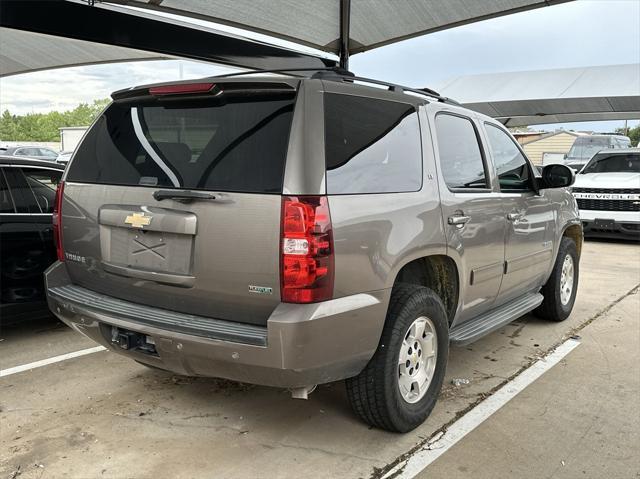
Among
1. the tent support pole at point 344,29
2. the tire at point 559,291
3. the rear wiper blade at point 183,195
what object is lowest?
the tire at point 559,291

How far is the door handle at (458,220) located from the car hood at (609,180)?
8.79 meters

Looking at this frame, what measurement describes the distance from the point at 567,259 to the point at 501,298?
171 centimetres

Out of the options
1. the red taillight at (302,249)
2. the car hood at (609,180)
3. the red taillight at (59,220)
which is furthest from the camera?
the car hood at (609,180)

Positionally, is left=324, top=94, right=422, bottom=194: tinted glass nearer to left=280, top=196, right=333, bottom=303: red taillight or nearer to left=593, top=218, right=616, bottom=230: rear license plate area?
left=280, top=196, right=333, bottom=303: red taillight

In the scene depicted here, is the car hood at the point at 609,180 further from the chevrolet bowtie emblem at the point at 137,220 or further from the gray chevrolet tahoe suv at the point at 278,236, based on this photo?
the chevrolet bowtie emblem at the point at 137,220

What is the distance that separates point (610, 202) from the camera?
36.9 feet

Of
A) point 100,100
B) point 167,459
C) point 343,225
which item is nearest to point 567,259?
point 343,225

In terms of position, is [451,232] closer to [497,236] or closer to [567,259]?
[497,236]

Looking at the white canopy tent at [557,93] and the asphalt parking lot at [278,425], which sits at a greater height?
the white canopy tent at [557,93]

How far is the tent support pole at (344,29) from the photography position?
384 inches

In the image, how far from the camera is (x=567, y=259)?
5805 mm

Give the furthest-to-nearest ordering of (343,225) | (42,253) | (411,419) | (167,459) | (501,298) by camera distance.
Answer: (42,253) → (501,298) → (411,419) → (167,459) → (343,225)

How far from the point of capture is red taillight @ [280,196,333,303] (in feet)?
8.57

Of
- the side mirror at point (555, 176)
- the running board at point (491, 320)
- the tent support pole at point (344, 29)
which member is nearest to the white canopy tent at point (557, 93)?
the tent support pole at point (344, 29)
